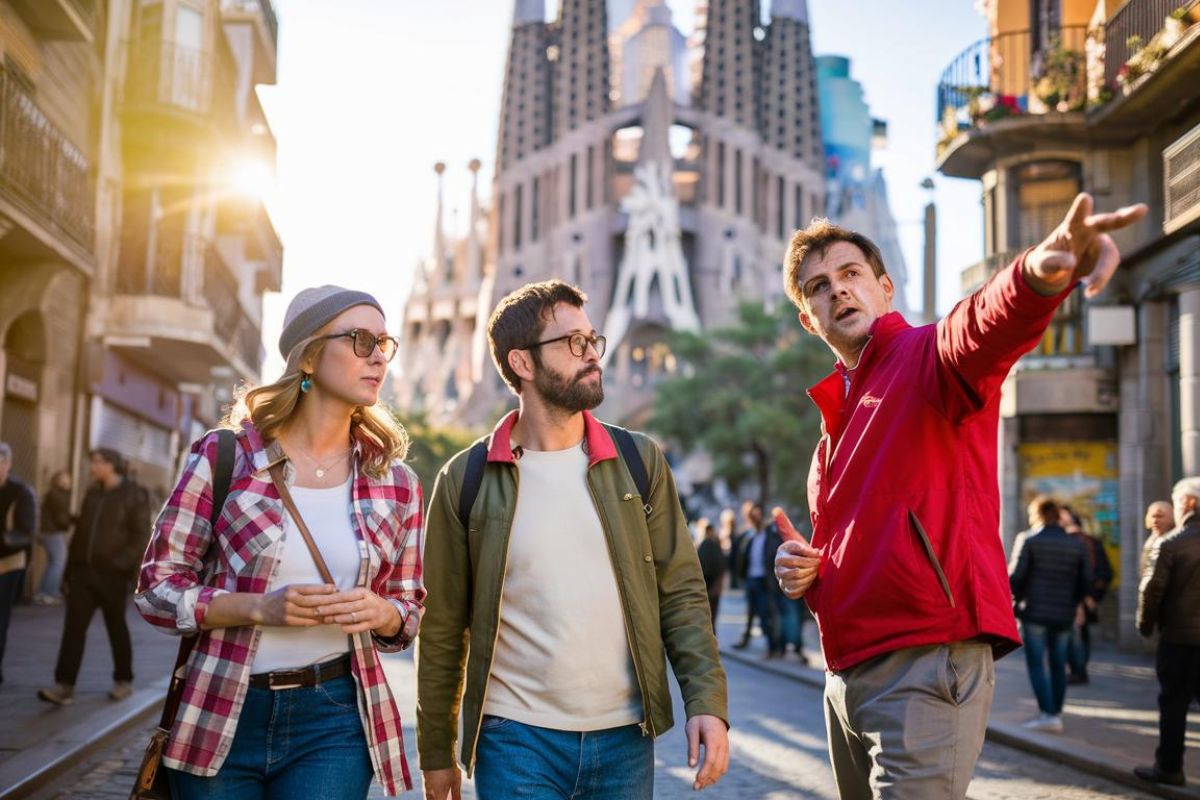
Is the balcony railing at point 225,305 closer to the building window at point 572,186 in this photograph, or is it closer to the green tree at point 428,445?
the green tree at point 428,445

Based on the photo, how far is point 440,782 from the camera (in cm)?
363

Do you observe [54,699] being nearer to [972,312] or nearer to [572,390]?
[572,390]

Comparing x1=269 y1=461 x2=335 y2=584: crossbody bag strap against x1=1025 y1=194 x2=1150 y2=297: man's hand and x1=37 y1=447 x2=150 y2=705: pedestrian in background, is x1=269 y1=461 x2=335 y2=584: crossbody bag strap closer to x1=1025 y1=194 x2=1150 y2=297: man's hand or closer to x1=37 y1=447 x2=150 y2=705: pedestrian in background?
x1=1025 y1=194 x2=1150 y2=297: man's hand

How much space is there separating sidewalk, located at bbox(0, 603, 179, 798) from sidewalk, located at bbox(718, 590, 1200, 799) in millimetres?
6085

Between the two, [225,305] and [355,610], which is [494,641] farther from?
[225,305]

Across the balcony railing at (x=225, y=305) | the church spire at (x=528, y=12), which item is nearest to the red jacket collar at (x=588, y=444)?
the balcony railing at (x=225, y=305)

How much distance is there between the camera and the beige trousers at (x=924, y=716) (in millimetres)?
3260

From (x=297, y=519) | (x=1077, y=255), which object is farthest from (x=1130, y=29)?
(x=297, y=519)

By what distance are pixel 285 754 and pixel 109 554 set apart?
7499 millimetres

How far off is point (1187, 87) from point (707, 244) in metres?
66.0

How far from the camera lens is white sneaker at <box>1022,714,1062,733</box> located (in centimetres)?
1019

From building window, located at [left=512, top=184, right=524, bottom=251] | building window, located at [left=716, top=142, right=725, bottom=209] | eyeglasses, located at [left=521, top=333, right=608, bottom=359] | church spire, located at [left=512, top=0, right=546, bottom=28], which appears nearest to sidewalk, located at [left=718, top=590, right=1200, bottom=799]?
eyeglasses, located at [left=521, top=333, right=608, bottom=359]

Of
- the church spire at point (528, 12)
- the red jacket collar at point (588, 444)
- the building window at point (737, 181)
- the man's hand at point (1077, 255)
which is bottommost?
the red jacket collar at point (588, 444)

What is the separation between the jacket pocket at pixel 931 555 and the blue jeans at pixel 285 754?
56.4 inches
